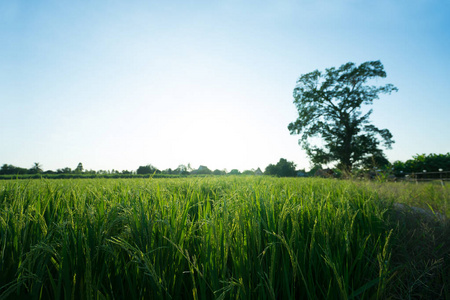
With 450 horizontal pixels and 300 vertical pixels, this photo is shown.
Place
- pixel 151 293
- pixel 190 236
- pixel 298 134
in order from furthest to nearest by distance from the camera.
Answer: pixel 298 134, pixel 190 236, pixel 151 293

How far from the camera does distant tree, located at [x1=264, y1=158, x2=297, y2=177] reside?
34375mm

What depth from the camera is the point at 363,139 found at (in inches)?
945

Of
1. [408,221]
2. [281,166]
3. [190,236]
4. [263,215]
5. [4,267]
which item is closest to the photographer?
[4,267]

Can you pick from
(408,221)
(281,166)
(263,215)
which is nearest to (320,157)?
(281,166)

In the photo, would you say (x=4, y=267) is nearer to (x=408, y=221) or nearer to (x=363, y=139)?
(x=408, y=221)

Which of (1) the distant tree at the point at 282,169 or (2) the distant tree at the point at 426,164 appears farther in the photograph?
(1) the distant tree at the point at 282,169

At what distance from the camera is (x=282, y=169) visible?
1359 inches

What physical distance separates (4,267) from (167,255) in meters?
0.78

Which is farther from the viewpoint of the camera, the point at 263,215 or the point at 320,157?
the point at 320,157

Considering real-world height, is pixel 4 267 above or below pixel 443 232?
above

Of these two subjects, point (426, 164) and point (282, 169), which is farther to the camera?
point (282, 169)

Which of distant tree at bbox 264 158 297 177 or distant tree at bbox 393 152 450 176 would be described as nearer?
distant tree at bbox 393 152 450 176

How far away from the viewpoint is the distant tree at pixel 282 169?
3438 cm

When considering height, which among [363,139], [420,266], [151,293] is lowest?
[420,266]
